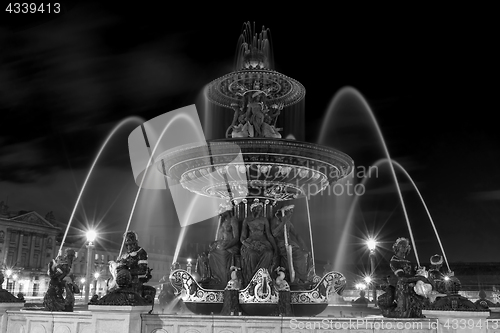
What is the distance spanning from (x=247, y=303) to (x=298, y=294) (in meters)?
1.38

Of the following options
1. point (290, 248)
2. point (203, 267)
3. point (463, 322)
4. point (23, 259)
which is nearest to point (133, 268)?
point (203, 267)

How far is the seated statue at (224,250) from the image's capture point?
11.9 meters

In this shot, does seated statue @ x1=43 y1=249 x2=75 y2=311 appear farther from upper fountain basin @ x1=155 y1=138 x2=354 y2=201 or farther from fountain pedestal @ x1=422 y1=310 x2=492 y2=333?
fountain pedestal @ x1=422 y1=310 x2=492 y2=333

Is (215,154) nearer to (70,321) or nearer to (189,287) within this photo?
(189,287)

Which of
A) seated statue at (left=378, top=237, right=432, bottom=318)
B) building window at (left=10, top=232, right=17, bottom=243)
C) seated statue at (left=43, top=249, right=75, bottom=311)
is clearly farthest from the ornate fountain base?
building window at (left=10, top=232, right=17, bottom=243)

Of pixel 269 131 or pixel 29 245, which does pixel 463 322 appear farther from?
pixel 29 245

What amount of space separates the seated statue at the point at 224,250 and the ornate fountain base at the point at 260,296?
640 mm

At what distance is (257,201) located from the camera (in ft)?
41.9

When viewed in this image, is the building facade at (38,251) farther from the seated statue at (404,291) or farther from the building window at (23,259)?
the seated statue at (404,291)

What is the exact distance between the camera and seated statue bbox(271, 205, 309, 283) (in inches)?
466

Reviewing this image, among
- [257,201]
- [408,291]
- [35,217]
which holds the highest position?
[35,217]

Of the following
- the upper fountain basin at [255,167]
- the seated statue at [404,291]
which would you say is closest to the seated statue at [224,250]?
the upper fountain basin at [255,167]

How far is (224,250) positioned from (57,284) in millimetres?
4165

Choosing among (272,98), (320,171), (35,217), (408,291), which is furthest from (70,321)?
(35,217)
